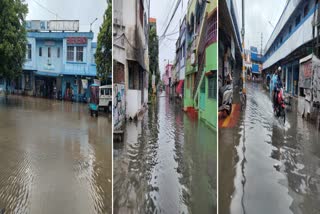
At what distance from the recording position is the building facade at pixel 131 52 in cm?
200

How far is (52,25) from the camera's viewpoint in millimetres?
2789

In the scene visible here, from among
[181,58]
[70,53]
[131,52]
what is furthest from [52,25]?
[181,58]

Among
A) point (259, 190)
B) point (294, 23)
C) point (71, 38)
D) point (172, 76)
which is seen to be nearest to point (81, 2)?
point (71, 38)

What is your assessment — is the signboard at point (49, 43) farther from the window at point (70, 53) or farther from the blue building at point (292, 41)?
the blue building at point (292, 41)

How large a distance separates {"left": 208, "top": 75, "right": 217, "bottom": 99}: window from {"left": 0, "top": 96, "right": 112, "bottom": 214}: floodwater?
84 centimetres

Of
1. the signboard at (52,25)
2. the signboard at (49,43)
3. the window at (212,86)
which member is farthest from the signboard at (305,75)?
the signboard at (49,43)

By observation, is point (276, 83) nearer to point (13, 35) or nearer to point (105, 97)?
point (105, 97)

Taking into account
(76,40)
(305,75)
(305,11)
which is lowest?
(305,75)

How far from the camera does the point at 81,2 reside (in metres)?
2.50

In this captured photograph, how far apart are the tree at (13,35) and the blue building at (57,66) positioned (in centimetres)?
7

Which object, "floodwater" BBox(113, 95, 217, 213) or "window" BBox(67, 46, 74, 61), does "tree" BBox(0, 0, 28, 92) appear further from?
"floodwater" BBox(113, 95, 217, 213)

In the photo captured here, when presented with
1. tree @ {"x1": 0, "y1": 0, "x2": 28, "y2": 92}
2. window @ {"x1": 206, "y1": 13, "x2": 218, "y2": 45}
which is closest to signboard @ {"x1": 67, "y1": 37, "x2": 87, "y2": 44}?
tree @ {"x1": 0, "y1": 0, "x2": 28, "y2": 92}

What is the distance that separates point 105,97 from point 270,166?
1332 millimetres

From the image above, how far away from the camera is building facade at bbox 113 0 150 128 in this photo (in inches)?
78.9
